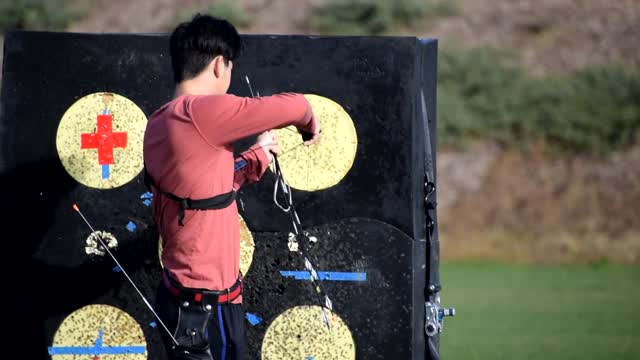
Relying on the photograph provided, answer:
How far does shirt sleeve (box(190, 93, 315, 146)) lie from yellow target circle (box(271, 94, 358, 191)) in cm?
87

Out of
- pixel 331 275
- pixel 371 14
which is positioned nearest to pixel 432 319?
pixel 331 275

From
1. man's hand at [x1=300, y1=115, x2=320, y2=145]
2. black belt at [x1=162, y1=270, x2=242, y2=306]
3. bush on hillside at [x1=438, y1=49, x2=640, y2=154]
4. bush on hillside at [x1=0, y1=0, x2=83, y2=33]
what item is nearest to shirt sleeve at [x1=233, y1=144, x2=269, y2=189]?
man's hand at [x1=300, y1=115, x2=320, y2=145]

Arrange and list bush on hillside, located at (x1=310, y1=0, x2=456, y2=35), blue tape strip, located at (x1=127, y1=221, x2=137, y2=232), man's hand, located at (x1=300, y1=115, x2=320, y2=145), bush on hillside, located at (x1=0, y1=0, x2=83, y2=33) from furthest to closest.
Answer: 1. bush on hillside, located at (x1=310, y1=0, x2=456, y2=35)
2. bush on hillside, located at (x1=0, y1=0, x2=83, y2=33)
3. blue tape strip, located at (x1=127, y1=221, x2=137, y2=232)
4. man's hand, located at (x1=300, y1=115, x2=320, y2=145)

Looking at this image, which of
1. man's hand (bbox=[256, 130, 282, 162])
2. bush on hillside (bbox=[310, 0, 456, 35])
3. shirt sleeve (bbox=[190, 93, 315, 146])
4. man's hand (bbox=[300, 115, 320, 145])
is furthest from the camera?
bush on hillside (bbox=[310, 0, 456, 35])

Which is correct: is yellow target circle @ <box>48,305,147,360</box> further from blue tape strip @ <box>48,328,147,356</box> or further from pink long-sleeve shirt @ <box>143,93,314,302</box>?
pink long-sleeve shirt @ <box>143,93,314,302</box>

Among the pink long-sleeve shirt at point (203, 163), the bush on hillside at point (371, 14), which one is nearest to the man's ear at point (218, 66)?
the pink long-sleeve shirt at point (203, 163)

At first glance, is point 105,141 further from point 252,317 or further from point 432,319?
point 432,319

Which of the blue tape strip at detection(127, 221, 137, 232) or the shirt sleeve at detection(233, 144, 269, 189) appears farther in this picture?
the blue tape strip at detection(127, 221, 137, 232)

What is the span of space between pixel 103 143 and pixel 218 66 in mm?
1126

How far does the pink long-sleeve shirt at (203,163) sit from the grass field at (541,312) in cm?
391

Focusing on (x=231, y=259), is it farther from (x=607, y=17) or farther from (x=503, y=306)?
(x=607, y=17)

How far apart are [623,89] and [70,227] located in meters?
16.3

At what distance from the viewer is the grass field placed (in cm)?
778

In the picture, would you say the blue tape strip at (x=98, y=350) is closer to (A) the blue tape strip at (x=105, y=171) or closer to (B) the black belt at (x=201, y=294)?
(A) the blue tape strip at (x=105, y=171)
